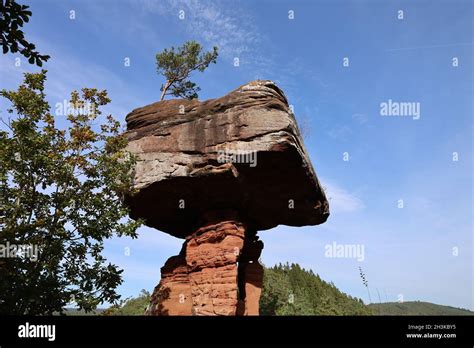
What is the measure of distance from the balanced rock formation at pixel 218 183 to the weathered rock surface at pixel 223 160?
0.04m

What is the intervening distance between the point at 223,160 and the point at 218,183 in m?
1.10

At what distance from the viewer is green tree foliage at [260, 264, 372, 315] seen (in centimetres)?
3647

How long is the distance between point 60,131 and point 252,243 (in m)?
10.0

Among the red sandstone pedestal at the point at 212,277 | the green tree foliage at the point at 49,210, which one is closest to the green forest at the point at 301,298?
the red sandstone pedestal at the point at 212,277

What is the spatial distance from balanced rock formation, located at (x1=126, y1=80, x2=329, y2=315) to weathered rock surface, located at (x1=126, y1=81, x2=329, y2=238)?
0.04 metres

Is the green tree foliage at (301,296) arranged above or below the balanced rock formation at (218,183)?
below

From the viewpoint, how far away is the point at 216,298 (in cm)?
1410

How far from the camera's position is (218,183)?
48.3ft

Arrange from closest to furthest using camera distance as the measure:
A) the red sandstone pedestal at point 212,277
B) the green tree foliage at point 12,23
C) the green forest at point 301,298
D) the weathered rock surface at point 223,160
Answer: the green tree foliage at point 12,23 → the weathered rock surface at point 223,160 → the red sandstone pedestal at point 212,277 → the green forest at point 301,298

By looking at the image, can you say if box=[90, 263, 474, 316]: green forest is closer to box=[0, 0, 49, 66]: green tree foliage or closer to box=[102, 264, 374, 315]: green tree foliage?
box=[102, 264, 374, 315]: green tree foliage

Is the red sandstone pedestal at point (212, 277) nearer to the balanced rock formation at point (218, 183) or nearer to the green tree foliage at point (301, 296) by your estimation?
the balanced rock formation at point (218, 183)

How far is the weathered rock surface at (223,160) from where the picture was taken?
13891mm
